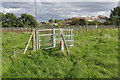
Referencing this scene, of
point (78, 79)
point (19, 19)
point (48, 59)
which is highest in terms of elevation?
point (19, 19)

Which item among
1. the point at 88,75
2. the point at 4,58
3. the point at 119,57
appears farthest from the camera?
the point at 119,57

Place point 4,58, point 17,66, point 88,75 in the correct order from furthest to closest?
point 4,58
point 17,66
point 88,75

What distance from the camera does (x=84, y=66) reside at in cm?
643

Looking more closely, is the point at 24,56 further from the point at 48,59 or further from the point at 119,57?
the point at 119,57

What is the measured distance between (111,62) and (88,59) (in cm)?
120

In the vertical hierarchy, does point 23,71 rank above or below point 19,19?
below

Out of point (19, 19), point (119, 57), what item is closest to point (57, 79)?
point (119, 57)

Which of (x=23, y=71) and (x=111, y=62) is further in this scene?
(x=111, y=62)

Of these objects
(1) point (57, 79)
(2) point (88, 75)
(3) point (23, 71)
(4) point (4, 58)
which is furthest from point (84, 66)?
(4) point (4, 58)

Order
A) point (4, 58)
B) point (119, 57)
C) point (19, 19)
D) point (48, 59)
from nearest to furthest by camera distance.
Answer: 1. point (4, 58)
2. point (48, 59)
3. point (119, 57)
4. point (19, 19)

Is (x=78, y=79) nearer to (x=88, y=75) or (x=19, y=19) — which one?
(x=88, y=75)

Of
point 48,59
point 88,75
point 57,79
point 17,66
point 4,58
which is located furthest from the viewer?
point 48,59

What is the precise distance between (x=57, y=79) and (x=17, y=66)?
6.75 ft

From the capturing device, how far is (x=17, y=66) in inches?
240
